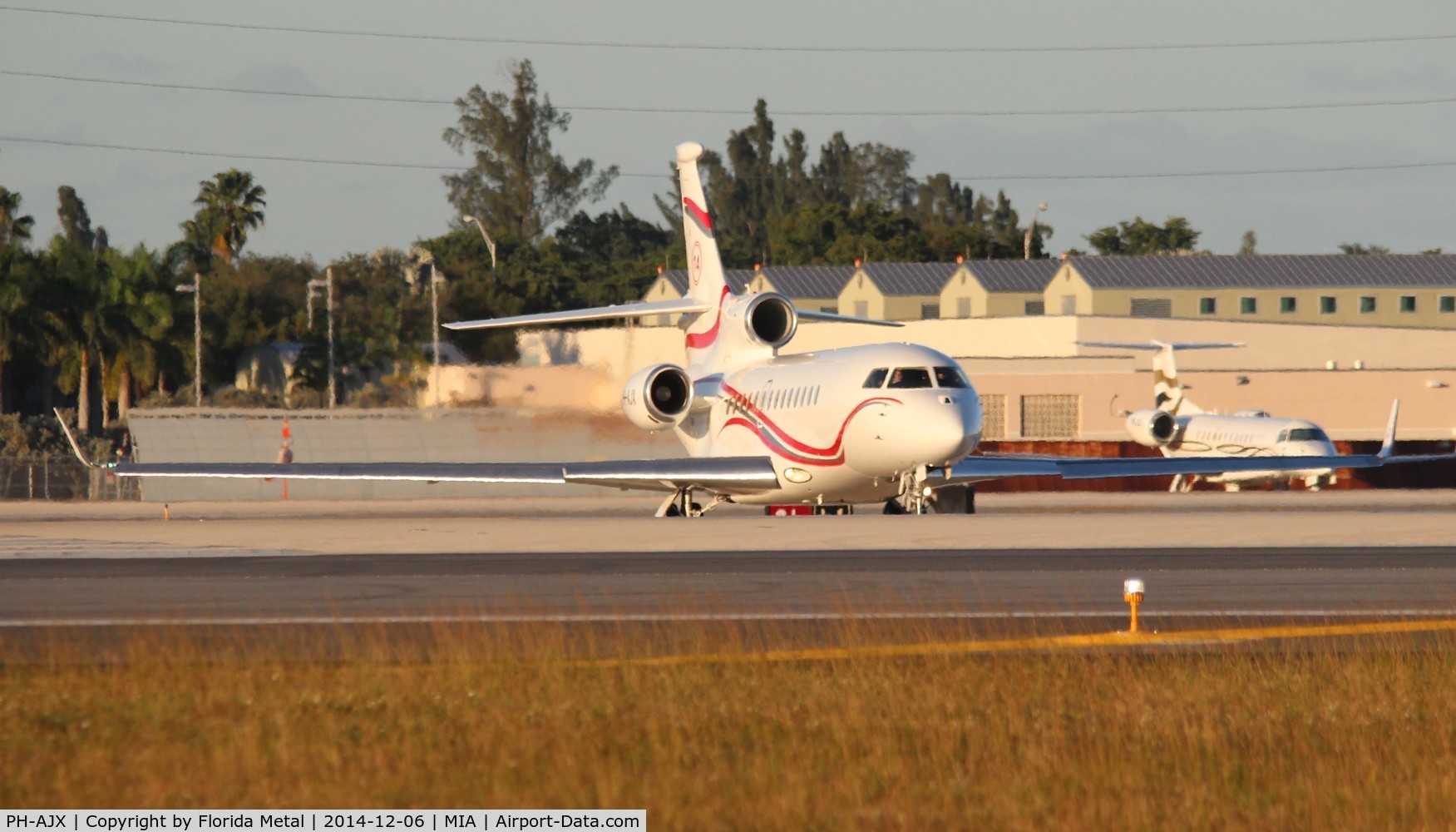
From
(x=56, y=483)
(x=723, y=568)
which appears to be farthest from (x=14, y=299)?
(x=723, y=568)

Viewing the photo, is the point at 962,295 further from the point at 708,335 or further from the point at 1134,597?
the point at 1134,597

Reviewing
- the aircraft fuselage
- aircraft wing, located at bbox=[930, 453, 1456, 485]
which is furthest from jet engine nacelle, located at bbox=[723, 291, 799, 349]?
aircraft wing, located at bbox=[930, 453, 1456, 485]

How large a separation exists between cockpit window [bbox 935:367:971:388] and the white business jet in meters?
24.0

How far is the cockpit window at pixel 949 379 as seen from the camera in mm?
32156

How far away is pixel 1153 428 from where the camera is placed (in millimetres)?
59312

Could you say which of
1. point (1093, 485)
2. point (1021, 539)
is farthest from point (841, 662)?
point (1093, 485)

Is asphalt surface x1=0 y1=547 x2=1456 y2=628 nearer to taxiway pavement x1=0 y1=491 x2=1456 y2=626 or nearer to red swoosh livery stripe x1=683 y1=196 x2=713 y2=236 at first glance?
taxiway pavement x1=0 y1=491 x2=1456 y2=626

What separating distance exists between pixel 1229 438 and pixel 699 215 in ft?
82.1

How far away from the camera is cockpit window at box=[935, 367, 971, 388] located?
105ft

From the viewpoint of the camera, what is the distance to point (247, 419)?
56.7 metres

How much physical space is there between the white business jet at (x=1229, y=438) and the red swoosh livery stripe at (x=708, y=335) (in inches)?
711

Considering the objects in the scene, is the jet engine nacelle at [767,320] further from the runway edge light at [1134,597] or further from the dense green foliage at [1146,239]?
the dense green foliage at [1146,239]

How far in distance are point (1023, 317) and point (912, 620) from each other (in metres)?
63.9

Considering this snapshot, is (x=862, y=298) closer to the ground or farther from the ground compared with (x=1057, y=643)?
farther from the ground
